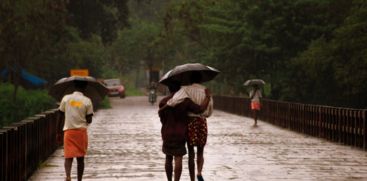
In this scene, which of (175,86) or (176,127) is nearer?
(176,127)

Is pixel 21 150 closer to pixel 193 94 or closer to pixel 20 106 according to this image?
pixel 193 94

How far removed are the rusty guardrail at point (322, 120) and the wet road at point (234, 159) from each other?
49 centimetres

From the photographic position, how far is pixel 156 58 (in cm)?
11331

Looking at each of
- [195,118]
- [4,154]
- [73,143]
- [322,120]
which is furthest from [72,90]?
[322,120]

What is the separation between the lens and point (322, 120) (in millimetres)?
25891

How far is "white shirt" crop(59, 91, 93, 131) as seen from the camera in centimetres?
1249

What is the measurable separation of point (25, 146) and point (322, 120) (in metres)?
13.1

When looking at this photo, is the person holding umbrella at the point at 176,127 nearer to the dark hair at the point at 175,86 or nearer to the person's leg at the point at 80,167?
the dark hair at the point at 175,86

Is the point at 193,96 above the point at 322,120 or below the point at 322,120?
above

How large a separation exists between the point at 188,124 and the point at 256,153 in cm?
750

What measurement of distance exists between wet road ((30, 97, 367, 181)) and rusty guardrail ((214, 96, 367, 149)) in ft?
1.61

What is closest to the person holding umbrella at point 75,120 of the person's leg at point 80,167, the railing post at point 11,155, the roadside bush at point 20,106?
the person's leg at point 80,167

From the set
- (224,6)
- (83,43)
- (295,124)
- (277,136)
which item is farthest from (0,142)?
(83,43)

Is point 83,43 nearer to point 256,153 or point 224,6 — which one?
point 224,6
